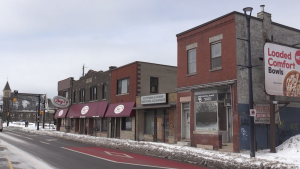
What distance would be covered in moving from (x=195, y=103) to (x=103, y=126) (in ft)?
52.8

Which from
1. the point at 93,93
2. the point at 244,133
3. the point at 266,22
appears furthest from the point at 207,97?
the point at 93,93

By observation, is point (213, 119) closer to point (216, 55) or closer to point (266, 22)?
point (216, 55)

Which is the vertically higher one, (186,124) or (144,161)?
(186,124)

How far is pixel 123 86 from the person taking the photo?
1185 inches

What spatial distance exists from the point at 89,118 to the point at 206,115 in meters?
20.7

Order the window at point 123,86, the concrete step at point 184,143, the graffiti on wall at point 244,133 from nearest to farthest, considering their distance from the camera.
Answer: the graffiti on wall at point 244,133, the concrete step at point 184,143, the window at point 123,86

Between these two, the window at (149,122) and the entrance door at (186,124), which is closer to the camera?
the entrance door at (186,124)

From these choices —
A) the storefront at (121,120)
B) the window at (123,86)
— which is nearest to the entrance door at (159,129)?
the storefront at (121,120)

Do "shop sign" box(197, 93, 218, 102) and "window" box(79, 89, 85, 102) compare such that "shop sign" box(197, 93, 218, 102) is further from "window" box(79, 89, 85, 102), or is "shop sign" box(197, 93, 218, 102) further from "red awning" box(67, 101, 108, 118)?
"window" box(79, 89, 85, 102)

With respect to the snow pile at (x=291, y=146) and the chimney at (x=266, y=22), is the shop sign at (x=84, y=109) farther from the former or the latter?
the snow pile at (x=291, y=146)

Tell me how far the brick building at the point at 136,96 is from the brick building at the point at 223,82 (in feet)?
14.8

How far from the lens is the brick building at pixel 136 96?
26.3 m

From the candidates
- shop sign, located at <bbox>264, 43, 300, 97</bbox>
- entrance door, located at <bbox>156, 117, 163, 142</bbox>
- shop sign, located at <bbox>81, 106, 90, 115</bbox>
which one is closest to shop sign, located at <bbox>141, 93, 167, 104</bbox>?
entrance door, located at <bbox>156, 117, 163, 142</bbox>

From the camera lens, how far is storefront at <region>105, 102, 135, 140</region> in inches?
1075
